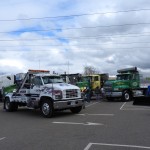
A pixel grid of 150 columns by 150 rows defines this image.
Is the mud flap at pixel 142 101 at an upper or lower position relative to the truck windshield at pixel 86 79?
lower

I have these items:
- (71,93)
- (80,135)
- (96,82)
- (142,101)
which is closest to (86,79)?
(96,82)

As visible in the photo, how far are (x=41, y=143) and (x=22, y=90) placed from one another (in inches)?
372

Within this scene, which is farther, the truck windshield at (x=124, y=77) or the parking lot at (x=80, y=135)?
the truck windshield at (x=124, y=77)

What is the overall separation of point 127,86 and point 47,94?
12904 mm

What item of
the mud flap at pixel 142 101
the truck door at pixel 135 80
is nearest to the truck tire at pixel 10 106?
the mud flap at pixel 142 101

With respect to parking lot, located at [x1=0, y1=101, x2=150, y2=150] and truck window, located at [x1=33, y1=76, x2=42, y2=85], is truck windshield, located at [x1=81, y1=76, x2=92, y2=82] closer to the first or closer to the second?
truck window, located at [x1=33, y1=76, x2=42, y2=85]

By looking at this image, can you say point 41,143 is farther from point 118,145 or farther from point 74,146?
point 118,145

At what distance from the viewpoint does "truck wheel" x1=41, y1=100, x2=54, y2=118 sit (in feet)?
51.6

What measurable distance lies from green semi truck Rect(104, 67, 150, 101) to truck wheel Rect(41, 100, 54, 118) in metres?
11.5

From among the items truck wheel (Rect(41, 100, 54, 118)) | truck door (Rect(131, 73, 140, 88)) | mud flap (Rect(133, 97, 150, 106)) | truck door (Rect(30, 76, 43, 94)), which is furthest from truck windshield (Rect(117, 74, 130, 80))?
truck wheel (Rect(41, 100, 54, 118))

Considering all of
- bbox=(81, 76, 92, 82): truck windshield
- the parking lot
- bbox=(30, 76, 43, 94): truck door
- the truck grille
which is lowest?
the parking lot

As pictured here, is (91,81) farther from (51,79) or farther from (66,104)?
(66,104)

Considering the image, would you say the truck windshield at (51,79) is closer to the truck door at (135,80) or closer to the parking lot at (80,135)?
the parking lot at (80,135)

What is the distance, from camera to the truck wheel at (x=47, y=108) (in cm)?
1573
